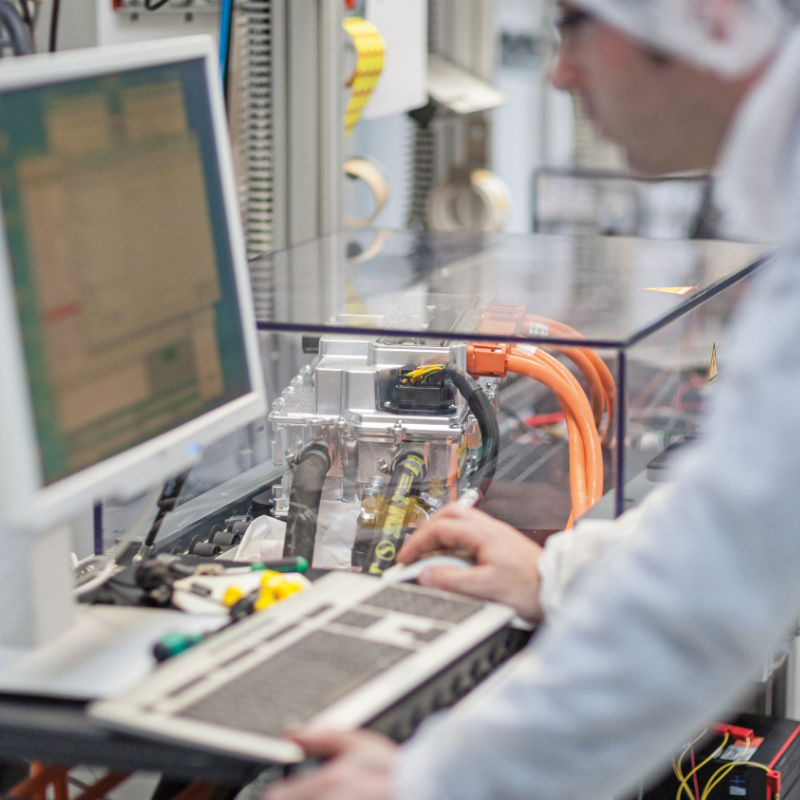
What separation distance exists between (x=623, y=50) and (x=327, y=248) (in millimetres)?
1090

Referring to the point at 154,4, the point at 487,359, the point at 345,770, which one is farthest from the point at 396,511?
the point at 154,4

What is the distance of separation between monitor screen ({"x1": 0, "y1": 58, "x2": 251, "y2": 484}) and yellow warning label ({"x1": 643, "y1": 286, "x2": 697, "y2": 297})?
0.60 metres

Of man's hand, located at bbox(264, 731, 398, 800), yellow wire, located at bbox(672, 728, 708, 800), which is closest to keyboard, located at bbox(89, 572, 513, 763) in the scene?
man's hand, located at bbox(264, 731, 398, 800)

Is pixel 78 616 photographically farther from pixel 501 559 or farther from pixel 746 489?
pixel 746 489

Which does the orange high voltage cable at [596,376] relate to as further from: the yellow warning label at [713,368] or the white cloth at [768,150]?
the white cloth at [768,150]

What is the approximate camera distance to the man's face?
782mm

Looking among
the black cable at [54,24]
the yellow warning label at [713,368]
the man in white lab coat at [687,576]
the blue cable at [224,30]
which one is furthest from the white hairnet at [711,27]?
the black cable at [54,24]

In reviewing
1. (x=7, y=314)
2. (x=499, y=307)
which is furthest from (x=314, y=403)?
(x=7, y=314)

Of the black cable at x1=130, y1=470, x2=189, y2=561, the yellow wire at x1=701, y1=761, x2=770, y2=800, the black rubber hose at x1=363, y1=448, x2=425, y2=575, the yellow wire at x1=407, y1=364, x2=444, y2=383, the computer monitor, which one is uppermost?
the computer monitor

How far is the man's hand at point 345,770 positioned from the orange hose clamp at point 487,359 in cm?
73

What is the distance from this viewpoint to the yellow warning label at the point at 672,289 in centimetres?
141

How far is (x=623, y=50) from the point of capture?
804 millimetres

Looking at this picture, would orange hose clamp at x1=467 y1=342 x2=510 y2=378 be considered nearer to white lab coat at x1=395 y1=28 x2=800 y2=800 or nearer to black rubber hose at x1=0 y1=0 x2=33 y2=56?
white lab coat at x1=395 y1=28 x2=800 y2=800

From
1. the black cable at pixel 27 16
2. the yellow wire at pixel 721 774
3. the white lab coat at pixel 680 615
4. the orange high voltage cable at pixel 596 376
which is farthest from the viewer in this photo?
the black cable at pixel 27 16
